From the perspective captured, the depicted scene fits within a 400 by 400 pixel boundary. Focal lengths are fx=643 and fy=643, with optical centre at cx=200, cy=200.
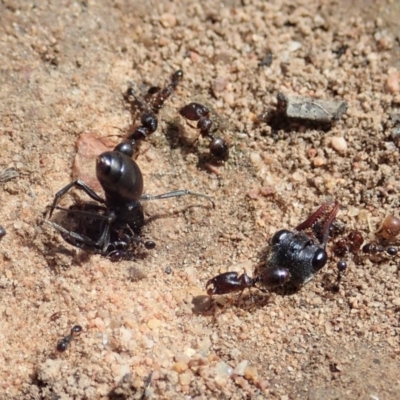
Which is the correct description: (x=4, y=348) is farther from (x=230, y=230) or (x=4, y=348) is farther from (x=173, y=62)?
(x=173, y=62)

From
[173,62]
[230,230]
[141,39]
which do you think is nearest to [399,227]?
[230,230]

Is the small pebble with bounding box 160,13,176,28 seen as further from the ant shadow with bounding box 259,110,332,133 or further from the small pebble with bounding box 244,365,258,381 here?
the small pebble with bounding box 244,365,258,381

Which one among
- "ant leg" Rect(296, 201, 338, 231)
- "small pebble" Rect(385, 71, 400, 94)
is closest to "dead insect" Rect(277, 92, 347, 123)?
"small pebble" Rect(385, 71, 400, 94)

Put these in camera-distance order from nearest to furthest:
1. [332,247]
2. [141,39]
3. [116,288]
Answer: [116,288], [332,247], [141,39]

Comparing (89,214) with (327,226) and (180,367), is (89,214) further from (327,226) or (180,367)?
(327,226)

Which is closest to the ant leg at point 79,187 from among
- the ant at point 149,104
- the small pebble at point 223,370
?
the ant at point 149,104

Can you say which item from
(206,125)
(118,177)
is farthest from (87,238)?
(206,125)
